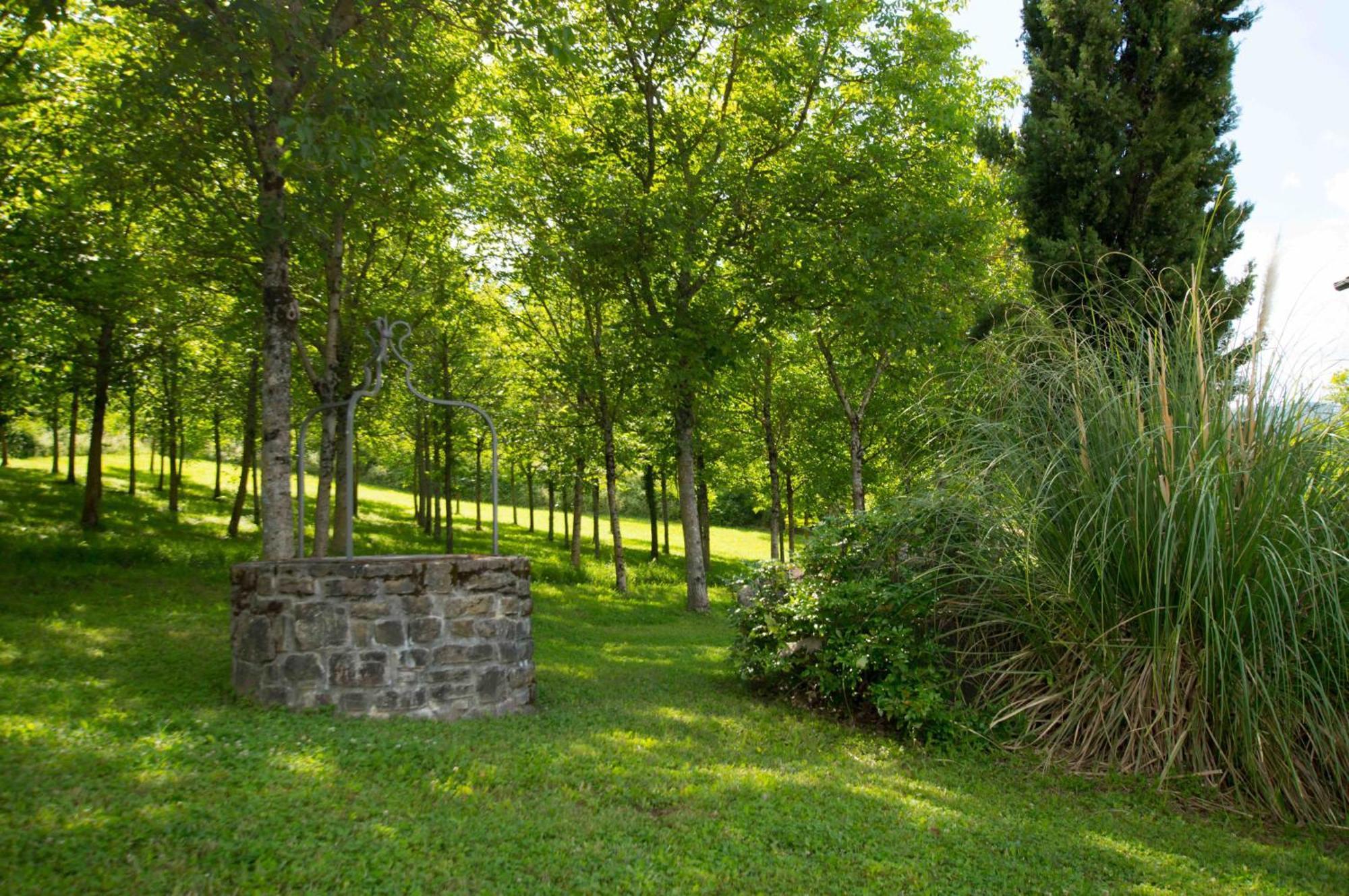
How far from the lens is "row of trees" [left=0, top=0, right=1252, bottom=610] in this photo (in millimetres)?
7789

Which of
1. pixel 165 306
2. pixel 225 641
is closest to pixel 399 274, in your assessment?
pixel 165 306

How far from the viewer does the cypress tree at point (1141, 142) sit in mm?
8992

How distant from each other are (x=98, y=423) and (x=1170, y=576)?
15168 millimetres

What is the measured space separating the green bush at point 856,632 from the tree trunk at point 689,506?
6430mm

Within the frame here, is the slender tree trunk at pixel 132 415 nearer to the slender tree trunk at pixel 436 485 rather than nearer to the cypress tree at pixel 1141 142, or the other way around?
the slender tree trunk at pixel 436 485

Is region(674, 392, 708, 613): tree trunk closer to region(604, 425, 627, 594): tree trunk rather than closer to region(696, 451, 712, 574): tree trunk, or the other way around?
region(604, 425, 627, 594): tree trunk

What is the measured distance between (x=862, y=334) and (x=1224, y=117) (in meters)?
4.95

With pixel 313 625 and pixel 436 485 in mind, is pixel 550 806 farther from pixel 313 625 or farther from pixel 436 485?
pixel 436 485

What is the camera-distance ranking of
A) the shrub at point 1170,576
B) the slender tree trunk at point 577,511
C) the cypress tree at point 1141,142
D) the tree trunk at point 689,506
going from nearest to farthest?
the shrub at point 1170,576 < the cypress tree at point 1141,142 < the tree trunk at point 689,506 < the slender tree trunk at point 577,511

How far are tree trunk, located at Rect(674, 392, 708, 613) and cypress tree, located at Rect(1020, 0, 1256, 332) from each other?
20.2ft

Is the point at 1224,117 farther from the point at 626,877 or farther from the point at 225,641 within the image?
the point at 225,641

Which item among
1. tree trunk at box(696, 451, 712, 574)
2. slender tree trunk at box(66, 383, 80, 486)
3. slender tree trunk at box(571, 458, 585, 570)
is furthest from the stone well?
tree trunk at box(696, 451, 712, 574)

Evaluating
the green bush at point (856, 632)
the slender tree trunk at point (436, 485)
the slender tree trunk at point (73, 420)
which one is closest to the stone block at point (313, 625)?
the green bush at point (856, 632)

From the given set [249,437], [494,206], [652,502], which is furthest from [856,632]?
[652,502]
